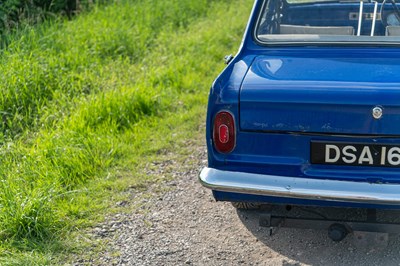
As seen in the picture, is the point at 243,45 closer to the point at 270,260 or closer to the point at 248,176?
the point at 248,176

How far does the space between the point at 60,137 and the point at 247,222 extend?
1.91 metres

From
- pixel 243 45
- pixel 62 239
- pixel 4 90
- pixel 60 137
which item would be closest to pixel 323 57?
pixel 243 45

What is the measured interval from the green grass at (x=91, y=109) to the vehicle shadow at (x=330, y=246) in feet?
4.19

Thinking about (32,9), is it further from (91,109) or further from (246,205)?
(246,205)

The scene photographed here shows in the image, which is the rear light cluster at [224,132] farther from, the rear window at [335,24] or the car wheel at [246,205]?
the rear window at [335,24]

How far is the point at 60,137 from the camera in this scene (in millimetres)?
5875

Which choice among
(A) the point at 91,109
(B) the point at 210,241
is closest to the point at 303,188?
(B) the point at 210,241

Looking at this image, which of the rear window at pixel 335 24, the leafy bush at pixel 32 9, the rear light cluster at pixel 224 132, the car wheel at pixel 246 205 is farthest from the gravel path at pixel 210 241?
the leafy bush at pixel 32 9

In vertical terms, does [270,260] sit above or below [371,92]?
below

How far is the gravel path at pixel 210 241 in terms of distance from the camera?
Result: 4391mm

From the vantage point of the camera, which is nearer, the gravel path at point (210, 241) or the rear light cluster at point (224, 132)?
the rear light cluster at point (224, 132)

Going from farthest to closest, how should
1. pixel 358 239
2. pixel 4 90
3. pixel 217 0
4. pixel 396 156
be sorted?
pixel 217 0 → pixel 4 90 → pixel 358 239 → pixel 396 156

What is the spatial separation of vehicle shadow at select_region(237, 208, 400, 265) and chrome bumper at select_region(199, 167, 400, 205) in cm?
30

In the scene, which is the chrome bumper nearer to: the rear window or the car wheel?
the car wheel
